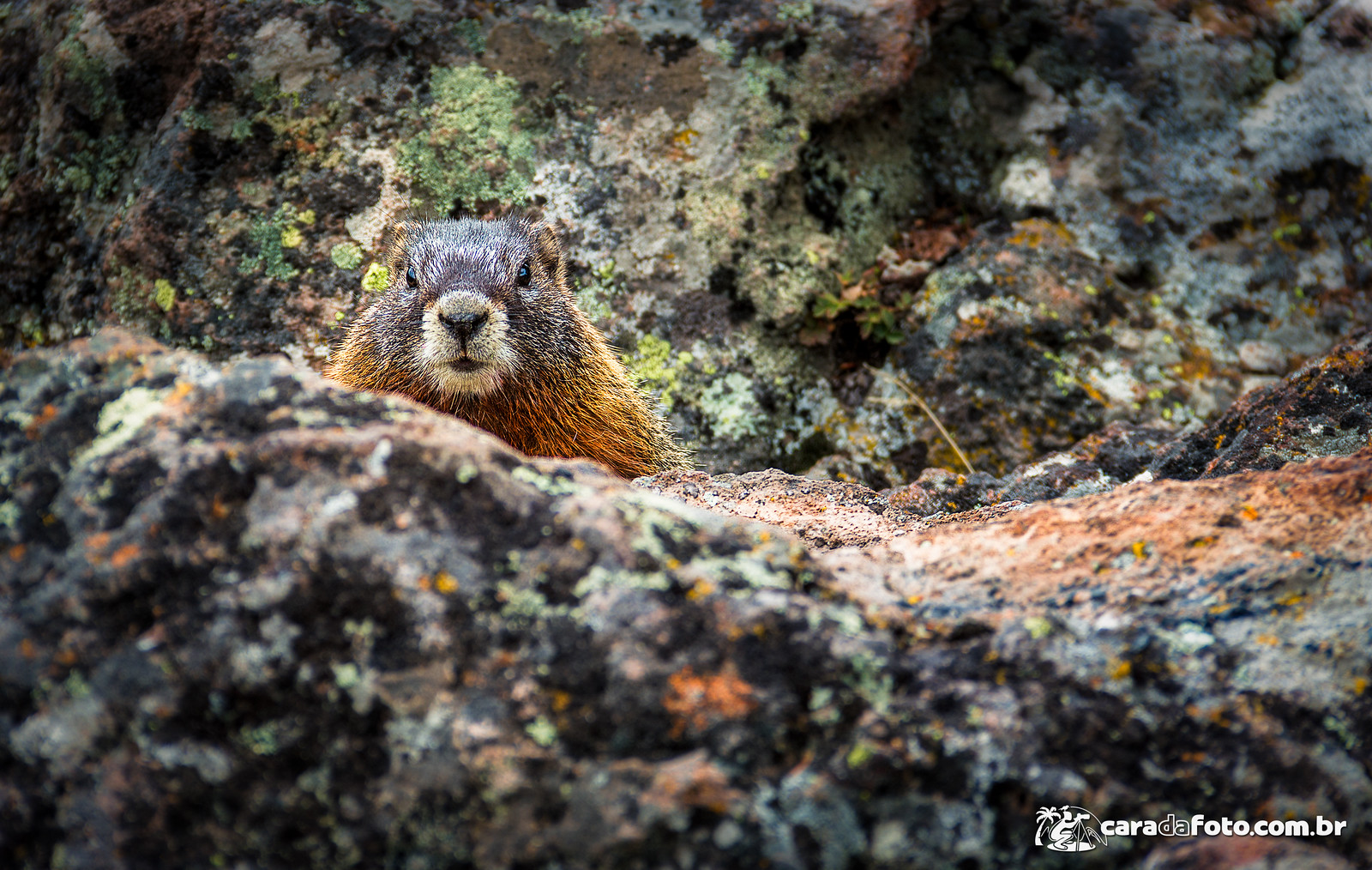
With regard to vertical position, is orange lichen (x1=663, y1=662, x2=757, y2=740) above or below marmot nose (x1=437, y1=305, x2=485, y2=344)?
below

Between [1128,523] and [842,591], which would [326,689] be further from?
[1128,523]

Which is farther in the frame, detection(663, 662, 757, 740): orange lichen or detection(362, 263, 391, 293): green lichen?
detection(362, 263, 391, 293): green lichen

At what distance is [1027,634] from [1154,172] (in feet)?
16.3

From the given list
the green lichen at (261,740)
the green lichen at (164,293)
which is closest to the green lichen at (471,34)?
the green lichen at (164,293)

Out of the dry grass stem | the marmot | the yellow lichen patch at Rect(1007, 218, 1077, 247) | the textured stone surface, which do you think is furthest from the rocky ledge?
the yellow lichen patch at Rect(1007, 218, 1077, 247)

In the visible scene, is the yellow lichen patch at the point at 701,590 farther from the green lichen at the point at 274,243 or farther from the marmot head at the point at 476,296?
the green lichen at the point at 274,243

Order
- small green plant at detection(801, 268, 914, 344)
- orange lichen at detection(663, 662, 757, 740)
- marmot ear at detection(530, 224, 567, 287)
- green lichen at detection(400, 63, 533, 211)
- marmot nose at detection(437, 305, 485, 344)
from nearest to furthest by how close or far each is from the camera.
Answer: orange lichen at detection(663, 662, 757, 740), marmot nose at detection(437, 305, 485, 344), marmot ear at detection(530, 224, 567, 287), green lichen at detection(400, 63, 533, 211), small green plant at detection(801, 268, 914, 344)

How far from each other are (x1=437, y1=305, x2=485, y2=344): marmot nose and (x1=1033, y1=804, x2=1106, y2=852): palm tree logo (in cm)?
350

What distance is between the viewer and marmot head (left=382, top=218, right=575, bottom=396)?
4.50 meters

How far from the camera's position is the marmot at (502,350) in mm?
4582

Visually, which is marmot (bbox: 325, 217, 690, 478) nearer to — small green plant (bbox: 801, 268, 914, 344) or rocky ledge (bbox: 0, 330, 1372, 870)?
small green plant (bbox: 801, 268, 914, 344)

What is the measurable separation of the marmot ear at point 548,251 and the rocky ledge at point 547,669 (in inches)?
127

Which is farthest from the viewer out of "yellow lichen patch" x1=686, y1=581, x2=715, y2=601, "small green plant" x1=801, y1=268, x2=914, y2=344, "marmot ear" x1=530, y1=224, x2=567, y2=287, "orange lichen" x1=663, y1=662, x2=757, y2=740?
"small green plant" x1=801, y1=268, x2=914, y2=344

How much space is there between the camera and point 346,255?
5.36 metres
